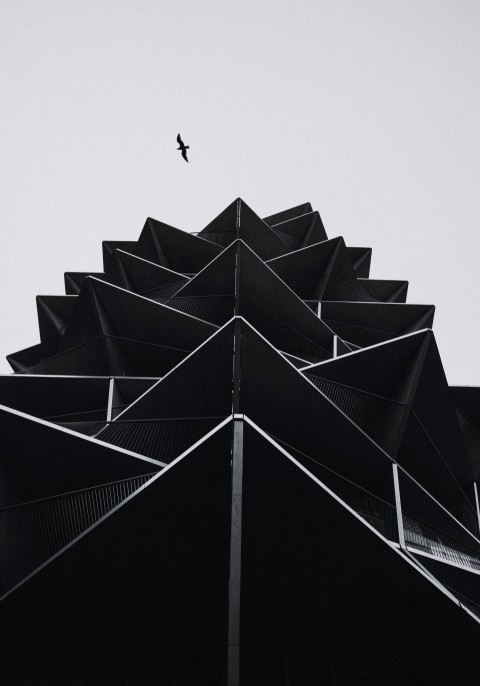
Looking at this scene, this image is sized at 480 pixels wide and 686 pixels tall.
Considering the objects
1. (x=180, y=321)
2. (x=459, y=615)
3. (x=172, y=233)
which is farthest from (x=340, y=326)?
(x=459, y=615)

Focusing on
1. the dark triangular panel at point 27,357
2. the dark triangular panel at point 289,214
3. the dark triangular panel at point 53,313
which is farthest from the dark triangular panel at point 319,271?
the dark triangular panel at point 27,357

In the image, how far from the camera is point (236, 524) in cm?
727

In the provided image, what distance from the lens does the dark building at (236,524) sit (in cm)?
846

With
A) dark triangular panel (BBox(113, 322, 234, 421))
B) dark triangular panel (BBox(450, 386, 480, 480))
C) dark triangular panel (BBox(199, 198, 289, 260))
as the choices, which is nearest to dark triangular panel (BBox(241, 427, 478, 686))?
dark triangular panel (BBox(113, 322, 234, 421))

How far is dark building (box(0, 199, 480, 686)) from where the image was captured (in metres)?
8.46

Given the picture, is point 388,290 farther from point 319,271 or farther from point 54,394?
point 54,394

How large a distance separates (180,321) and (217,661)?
10.9 m

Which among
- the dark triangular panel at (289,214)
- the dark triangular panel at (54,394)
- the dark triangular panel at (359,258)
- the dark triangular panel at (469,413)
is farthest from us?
the dark triangular panel at (289,214)

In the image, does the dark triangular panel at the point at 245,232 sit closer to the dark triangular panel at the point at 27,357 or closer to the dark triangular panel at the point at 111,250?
the dark triangular panel at the point at 111,250

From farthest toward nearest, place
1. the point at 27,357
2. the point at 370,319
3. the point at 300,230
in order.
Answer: the point at 300,230 → the point at 27,357 → the point at 370,319

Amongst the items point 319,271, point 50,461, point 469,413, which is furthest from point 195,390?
point 319,271

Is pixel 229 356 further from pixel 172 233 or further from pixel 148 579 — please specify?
pixel 172 233

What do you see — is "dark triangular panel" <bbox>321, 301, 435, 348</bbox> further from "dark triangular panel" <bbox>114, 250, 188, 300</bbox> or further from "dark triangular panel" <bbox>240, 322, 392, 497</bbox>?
"dark triangular panel" <bbox>240, 322, 392, 497</bbox>

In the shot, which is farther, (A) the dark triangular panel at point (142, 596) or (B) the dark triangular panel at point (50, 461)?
(B) the dark triangular panel at point (50, 461)
